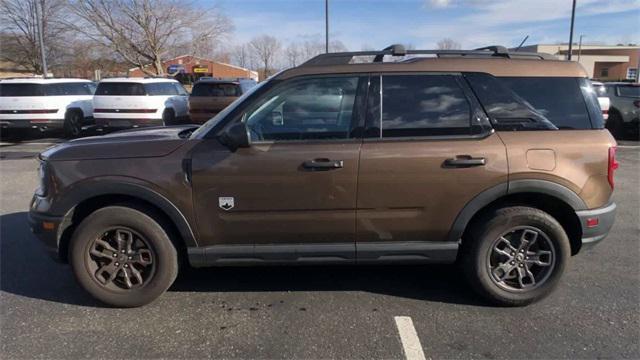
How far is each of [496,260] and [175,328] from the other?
2.42 meters

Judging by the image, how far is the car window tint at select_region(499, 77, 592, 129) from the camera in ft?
11.7

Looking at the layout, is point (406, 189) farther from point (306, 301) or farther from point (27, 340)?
point (27, 340)

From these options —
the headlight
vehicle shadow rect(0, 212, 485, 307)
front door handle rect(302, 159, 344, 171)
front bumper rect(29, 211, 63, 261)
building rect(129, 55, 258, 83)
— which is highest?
building rect(129, 55, 258, 83)

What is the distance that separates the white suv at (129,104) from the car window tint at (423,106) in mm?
10729

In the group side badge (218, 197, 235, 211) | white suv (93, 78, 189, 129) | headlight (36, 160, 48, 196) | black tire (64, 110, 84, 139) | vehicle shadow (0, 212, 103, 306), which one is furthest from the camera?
black tire (64, 110, 84, 139)

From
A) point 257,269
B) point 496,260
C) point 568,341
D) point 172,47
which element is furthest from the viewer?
point 172,47

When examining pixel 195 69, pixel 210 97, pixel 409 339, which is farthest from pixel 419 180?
pixel 195 69

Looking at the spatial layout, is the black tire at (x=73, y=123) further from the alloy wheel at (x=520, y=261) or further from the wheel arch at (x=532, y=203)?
the alloy wheel at (x=520, y=261)

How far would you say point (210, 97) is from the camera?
13.3 metres

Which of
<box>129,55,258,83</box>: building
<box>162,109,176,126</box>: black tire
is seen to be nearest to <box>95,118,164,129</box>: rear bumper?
<box>162,109,176,126</box>: black tire

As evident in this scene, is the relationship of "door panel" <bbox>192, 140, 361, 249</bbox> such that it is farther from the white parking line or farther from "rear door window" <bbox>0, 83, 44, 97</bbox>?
"rear door window" <bbox>0, 83, 44, 97</bbox>

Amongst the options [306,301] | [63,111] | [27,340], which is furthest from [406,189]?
[63,111]

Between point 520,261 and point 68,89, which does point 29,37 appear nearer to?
point 68,89

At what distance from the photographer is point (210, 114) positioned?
43.5 feet
